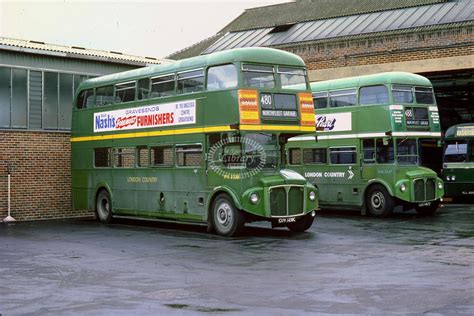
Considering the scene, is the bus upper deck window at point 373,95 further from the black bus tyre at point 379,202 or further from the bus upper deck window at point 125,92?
the bus upper deck window at point 125,92

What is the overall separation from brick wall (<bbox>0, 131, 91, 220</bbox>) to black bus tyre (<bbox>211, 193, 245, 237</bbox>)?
300 inches

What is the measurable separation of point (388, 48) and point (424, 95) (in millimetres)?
7199

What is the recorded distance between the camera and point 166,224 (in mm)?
20188

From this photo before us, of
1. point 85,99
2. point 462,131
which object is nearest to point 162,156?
point 85,99

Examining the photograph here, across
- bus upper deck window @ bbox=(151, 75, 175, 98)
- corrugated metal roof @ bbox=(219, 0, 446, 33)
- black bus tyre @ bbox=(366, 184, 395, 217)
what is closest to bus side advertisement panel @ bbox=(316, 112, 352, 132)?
black bus tyre @ bbox=(366, 184, 395, 217)

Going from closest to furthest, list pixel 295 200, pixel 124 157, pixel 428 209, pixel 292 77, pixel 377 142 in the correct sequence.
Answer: pixel 295 200 < pixel 292 77 < pixel 124 157 < pixel 377 142 < pixel 428 209

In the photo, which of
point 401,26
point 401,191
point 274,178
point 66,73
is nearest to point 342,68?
point 401,26

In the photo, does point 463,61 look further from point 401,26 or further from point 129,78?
point 129,78

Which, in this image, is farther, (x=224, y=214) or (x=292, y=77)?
(x=292, y=77)

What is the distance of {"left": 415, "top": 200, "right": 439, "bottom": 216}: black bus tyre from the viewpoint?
2231cm

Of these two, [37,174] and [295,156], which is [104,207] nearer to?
[37,174]

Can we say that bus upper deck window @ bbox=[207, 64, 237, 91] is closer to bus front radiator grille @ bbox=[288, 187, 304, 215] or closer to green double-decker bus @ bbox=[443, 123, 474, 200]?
bus front radiator grille @ bbox=[288, 187, 304, 215]

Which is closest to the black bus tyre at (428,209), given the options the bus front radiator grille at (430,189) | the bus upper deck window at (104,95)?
the bus front radiator grille at (430,189)

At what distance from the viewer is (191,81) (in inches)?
693
